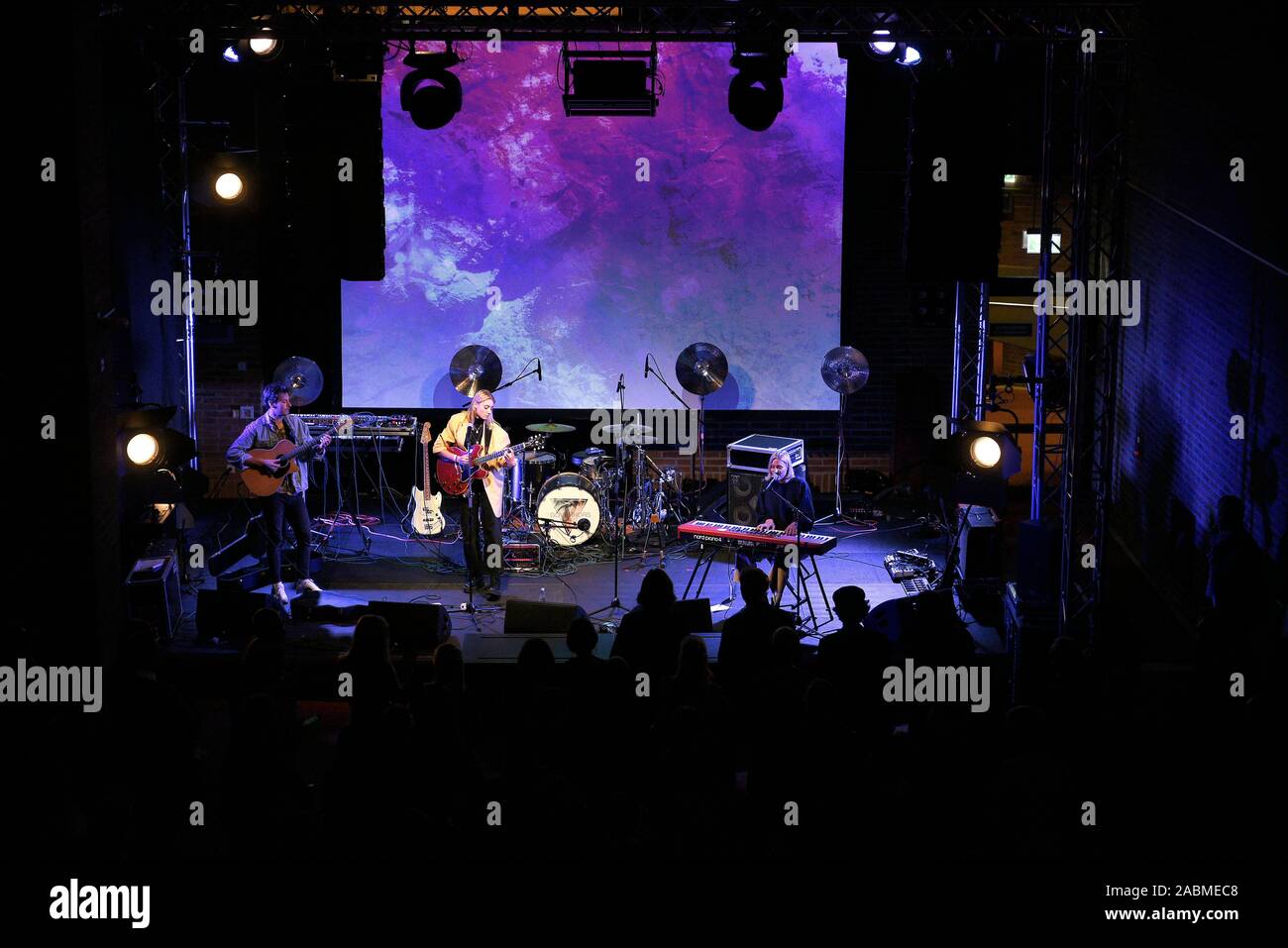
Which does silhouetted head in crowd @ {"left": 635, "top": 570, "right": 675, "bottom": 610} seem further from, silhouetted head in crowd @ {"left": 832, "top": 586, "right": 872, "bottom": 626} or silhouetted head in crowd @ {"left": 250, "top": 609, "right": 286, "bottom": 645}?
silhouetted head in crowd @ {"left": 250, "top": 609, "right": 286, "bottom": 645}

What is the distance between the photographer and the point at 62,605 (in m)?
9.02

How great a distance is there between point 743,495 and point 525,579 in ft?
7.22

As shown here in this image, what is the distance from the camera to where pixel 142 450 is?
32.3 ft

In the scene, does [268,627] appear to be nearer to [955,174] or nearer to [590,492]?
[590,492]

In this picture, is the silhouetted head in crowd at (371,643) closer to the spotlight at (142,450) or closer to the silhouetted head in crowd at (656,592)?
the silhouetted head in crowd at (656,592)

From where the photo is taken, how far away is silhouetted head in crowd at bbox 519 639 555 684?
6.70 meters

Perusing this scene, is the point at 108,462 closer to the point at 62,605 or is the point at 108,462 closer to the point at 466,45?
the point at 62,605

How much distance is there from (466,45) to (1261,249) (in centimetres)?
800

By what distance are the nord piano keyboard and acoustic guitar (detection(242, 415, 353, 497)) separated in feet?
10.2

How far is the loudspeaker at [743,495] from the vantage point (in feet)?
42.7

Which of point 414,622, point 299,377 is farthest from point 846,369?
point 414,622

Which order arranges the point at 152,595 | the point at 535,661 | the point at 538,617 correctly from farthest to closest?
the point at 152,595
the point at 538,617
the point at 535,661

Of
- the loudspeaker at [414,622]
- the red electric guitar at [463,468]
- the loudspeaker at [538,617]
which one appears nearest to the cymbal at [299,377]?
the red electric guitar at [463,468]

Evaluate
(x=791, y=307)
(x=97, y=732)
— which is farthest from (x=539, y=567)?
(x=97, y=732)
